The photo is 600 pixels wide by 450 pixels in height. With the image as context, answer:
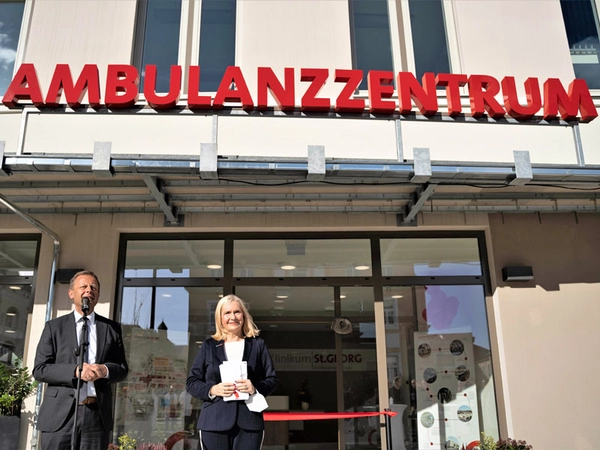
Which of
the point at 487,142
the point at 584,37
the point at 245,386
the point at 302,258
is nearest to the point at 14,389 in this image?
the point at 302,258

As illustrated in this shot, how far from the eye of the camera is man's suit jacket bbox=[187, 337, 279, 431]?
381cm

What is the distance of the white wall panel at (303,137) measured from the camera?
20.3ft

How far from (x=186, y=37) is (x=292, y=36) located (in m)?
1.35

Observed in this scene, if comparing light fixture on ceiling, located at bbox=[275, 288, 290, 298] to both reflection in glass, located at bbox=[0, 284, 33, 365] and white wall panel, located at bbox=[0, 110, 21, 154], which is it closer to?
reflection in glass, located at bbox=[0, 284, 33, 365]

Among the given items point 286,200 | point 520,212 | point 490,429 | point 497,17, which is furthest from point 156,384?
point 497,17

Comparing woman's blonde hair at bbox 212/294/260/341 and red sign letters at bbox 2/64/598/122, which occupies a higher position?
red sign letters at bbox 2/64/598/122

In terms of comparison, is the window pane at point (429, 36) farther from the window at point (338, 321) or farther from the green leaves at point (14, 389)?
the green leaves at point (14, 389)

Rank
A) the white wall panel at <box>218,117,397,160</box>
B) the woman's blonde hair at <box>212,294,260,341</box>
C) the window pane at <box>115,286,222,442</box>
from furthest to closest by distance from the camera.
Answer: the window pane at <box>115,286,222,442</box> → the white wall panel at <box>218,117,397,160</box> → the woman's blonde hair at <box>212,294,260,341</box>

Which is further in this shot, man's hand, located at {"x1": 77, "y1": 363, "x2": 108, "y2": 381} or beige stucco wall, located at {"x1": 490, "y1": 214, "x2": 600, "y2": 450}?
beige stucco wall, located at {"x1": 490, "y1": 214, "x2": 600, "y2": 450}

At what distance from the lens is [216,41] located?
7781 millimetres

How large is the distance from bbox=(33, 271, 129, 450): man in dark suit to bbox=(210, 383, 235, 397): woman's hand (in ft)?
2.52

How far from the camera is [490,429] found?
6.87 metres

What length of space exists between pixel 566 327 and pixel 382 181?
2883 millimetres

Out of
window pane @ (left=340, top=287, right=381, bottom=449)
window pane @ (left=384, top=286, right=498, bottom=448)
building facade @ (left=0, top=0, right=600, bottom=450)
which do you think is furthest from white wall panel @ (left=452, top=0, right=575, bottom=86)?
window pane @ (left=340, top=287, right=381, bottom=449)
